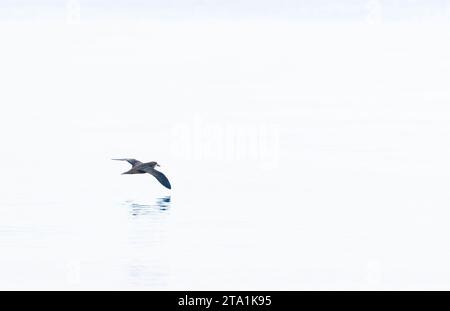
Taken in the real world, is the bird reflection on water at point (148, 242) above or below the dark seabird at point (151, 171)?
below

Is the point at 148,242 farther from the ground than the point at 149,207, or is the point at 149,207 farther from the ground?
the point at 149,207

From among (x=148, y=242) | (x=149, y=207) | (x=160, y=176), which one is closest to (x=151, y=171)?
(x=160, y=176)

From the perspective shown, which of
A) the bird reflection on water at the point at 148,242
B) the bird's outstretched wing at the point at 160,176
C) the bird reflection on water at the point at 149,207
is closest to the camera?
the bird reflection on water at the point at 148,242

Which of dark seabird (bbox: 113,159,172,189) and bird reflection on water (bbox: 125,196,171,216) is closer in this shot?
bird reflection on water (bbox: 125,196,171,216)

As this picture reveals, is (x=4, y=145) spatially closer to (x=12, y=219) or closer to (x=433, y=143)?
(x=433, y=143)

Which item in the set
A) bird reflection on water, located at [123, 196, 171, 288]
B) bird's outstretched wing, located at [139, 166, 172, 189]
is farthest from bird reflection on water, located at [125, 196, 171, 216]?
bird's outstretched wing, located at [139, 166, 172, 189]

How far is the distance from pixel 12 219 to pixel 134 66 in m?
59.5

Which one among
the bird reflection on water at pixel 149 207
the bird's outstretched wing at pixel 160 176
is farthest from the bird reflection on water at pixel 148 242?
the bird's outstretched wing at pixel 160 176

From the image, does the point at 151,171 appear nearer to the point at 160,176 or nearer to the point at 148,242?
the point at 160,176

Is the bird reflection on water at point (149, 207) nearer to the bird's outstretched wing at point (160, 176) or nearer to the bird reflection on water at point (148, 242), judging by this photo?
the bird reflection on water at point (148, 242)

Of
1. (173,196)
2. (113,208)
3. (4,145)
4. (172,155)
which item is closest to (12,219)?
(113,208)

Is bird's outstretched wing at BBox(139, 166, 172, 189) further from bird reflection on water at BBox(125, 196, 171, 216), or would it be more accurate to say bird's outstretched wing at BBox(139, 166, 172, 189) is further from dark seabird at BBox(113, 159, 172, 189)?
bird reflection on water at BBox(125, 196, 171, 216)

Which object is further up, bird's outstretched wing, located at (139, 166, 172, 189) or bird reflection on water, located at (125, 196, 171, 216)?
bird's outstretched wing, located at (139, 166, 172, 189)

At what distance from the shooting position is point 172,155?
191ft
